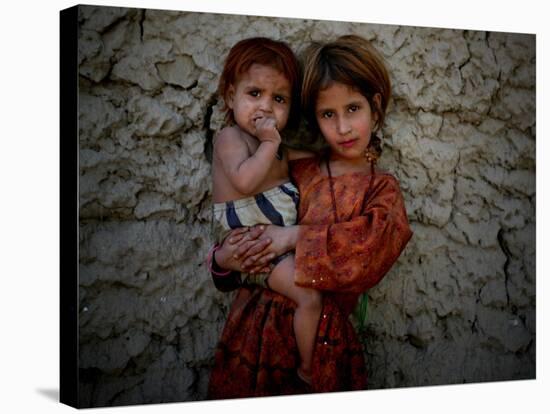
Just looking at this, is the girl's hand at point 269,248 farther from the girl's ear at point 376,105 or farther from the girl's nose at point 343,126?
the girl's ear at point 376,105

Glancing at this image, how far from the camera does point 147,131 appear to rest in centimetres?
568

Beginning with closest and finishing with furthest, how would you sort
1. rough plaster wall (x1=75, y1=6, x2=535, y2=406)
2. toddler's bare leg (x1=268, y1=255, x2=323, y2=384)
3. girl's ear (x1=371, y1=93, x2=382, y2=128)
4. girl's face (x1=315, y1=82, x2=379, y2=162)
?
rough plaster wall (x1=75, y1=6, x2=535, y2=406) → toddler's bare leg (x1=268, y1=255, x2=323, y2=384) → girl's face (x1=315, y1=82, x2=379, y2=162) → girl's ear (x1=371, y1=93, x2=382, y2=128)

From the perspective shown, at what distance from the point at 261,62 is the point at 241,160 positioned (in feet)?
1.66

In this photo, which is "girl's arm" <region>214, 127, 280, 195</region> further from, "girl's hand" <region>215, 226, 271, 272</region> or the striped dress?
"girl's hand" <region>215, 226, 271, 272</region>

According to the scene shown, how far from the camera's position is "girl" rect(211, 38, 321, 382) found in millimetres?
5824

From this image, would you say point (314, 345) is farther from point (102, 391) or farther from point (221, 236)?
point (102, 391)

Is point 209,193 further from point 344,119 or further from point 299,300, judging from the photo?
point 344,119

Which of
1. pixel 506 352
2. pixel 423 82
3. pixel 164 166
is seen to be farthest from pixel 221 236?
pixel 506 352

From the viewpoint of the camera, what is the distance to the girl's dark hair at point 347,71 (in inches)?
236

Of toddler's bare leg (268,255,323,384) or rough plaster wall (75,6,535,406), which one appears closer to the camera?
rough plaster wall (75,6,535,406)

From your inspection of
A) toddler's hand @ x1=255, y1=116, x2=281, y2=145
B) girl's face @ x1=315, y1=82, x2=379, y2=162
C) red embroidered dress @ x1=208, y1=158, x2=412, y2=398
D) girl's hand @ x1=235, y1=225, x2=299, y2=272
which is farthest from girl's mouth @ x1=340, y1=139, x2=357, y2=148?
girl's hand @ x1=235, y1=225, x2=299, y2=272

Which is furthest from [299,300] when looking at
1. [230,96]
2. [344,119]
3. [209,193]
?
[230,96]

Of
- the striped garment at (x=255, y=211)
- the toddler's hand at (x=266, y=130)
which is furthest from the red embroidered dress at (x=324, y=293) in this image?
the toddler's hand at (x=266, y=130)

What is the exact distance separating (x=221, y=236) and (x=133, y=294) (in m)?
0.55
